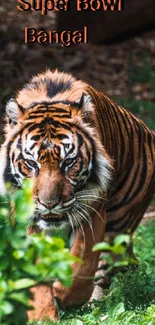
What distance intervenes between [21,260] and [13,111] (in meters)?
3.04

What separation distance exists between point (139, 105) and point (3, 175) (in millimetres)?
6816

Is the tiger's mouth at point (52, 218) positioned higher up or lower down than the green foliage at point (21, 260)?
lower down

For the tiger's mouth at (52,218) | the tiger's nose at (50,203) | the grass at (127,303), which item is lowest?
the grass at (127,303)

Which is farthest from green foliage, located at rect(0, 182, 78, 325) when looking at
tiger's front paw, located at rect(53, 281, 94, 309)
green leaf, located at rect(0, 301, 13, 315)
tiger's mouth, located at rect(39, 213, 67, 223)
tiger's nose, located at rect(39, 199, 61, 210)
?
tiger's front paw, located at rect(53, 281, 94, 309)

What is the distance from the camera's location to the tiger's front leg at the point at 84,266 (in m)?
6.20

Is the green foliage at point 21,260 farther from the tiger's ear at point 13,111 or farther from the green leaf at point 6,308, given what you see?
the tiger's ear at point 13,111

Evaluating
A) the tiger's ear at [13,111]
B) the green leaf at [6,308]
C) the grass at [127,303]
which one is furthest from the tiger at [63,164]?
the green leaf at [6,308]

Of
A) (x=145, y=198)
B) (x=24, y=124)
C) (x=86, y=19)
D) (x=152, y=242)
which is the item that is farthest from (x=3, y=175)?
(x=86, y=19)

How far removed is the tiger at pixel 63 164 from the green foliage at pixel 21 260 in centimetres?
250

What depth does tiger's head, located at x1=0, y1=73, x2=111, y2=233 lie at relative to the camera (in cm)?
598

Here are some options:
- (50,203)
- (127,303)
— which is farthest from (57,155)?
(127,303)

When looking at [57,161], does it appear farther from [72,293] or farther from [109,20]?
[109,20]

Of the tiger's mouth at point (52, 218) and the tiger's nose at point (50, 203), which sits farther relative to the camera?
the tiger's mouth at point (52, 218)

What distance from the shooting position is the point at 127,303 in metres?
6.45
